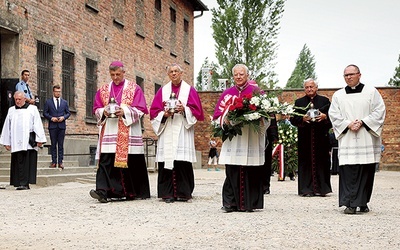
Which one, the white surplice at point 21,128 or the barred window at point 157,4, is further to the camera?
the barred window at point 157,4

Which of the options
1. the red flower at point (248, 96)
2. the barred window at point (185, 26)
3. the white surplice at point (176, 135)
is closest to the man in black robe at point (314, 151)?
the white surplice at point (176, 135)

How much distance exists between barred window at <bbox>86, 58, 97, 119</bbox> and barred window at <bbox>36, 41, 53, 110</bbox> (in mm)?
2884

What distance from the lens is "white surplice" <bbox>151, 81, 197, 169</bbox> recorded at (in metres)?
11.6

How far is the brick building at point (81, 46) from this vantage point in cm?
1884

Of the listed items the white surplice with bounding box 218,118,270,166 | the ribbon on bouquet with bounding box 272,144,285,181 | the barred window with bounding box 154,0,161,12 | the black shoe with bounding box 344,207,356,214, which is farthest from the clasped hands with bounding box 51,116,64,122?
the barred window with bounding box 154,0,161,12

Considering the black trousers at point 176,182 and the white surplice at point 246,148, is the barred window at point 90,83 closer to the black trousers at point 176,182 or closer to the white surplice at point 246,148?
the black trousers at point 176,182

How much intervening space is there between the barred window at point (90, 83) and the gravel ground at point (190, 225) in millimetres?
11723

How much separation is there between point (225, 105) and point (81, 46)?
13736 mm

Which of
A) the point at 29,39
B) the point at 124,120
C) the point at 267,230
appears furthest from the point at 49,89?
the point at 267,230

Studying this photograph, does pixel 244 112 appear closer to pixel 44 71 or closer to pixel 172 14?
pixel 44 71

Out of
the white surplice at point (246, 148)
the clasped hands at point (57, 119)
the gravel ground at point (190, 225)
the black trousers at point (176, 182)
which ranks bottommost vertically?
the gravel ground at point (190, 225)

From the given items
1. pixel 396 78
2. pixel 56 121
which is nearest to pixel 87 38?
pixel 56 121

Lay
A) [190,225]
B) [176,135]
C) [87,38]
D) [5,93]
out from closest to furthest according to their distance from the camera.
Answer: [190,225], [176,135], [5,93], [87,38]

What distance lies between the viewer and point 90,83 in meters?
23.9
